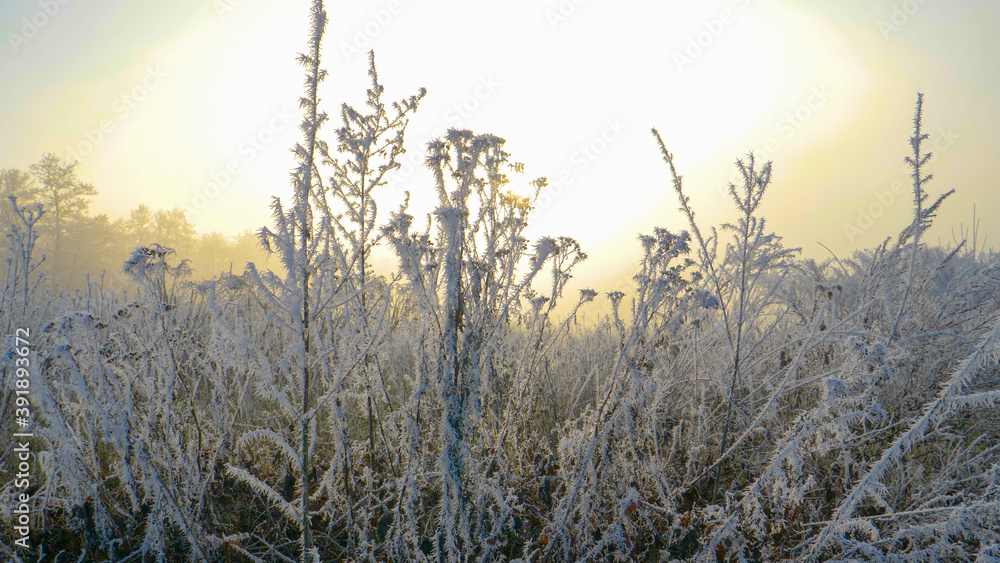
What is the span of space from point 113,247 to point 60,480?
3953 cm

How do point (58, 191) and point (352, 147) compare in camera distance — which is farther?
point (58, 191)

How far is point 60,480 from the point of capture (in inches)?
80.9

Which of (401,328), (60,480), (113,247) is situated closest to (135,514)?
(60,480)

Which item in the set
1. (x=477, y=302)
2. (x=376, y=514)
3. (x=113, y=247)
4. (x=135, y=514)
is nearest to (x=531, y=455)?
(x=376, y=514)

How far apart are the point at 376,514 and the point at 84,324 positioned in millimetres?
1405

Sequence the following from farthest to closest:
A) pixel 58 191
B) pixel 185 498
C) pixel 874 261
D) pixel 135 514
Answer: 1. pixel 58 191
2. pixel 874 261
3. pixel 135 514
4. pixel 185 498

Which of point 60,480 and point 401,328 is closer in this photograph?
point 60,480

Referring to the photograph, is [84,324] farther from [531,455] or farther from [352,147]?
[531,455]

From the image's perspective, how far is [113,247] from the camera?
1248 inches

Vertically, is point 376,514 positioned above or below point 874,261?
below

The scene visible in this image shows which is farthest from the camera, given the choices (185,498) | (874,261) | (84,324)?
(874,261)

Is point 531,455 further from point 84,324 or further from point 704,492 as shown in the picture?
point 84,324

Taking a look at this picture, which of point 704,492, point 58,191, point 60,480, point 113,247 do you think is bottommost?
point 704,492

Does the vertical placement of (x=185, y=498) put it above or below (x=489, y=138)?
below
